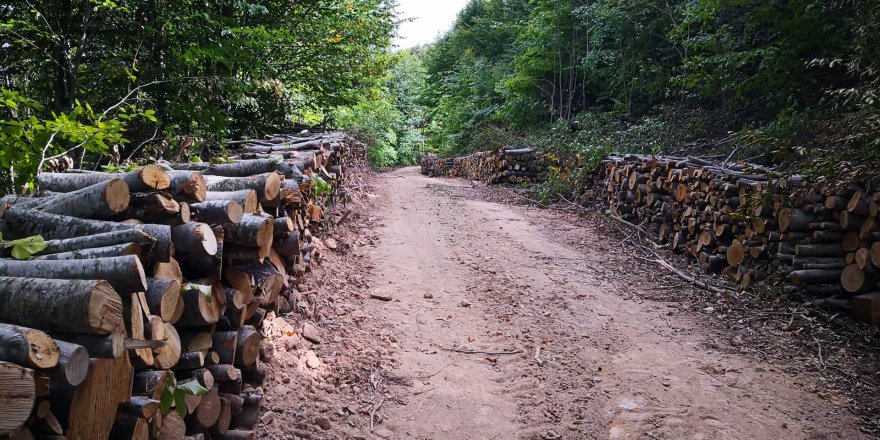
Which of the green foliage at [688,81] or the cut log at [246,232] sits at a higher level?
the green foliage at [688,81]

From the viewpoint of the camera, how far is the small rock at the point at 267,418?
132 inches

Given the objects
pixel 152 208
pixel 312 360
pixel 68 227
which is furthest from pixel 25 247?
pixel 312 360

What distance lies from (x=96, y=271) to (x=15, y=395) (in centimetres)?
69

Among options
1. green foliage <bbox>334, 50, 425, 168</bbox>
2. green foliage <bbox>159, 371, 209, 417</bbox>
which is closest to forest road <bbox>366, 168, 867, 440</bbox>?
green foliage <bbox>159, 371, 209, 417</bbox>

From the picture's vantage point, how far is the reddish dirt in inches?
142

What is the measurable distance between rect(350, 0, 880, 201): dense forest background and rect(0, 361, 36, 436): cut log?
6342 mm

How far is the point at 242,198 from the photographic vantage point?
3.49 m

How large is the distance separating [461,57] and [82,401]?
35673 mm

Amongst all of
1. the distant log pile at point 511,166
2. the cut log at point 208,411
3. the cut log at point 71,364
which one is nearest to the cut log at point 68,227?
the cut log at point 71,364

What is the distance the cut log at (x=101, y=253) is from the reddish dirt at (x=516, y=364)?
154 cm

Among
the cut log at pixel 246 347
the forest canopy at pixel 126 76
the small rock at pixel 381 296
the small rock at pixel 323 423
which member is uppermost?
the forest canopy at pixel 126 76

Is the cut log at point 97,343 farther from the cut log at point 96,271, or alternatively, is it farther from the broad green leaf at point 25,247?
the broad green leaf at point 25,247

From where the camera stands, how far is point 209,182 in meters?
4.05

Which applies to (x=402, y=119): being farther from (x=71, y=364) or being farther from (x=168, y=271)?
(x=71, y=364)
